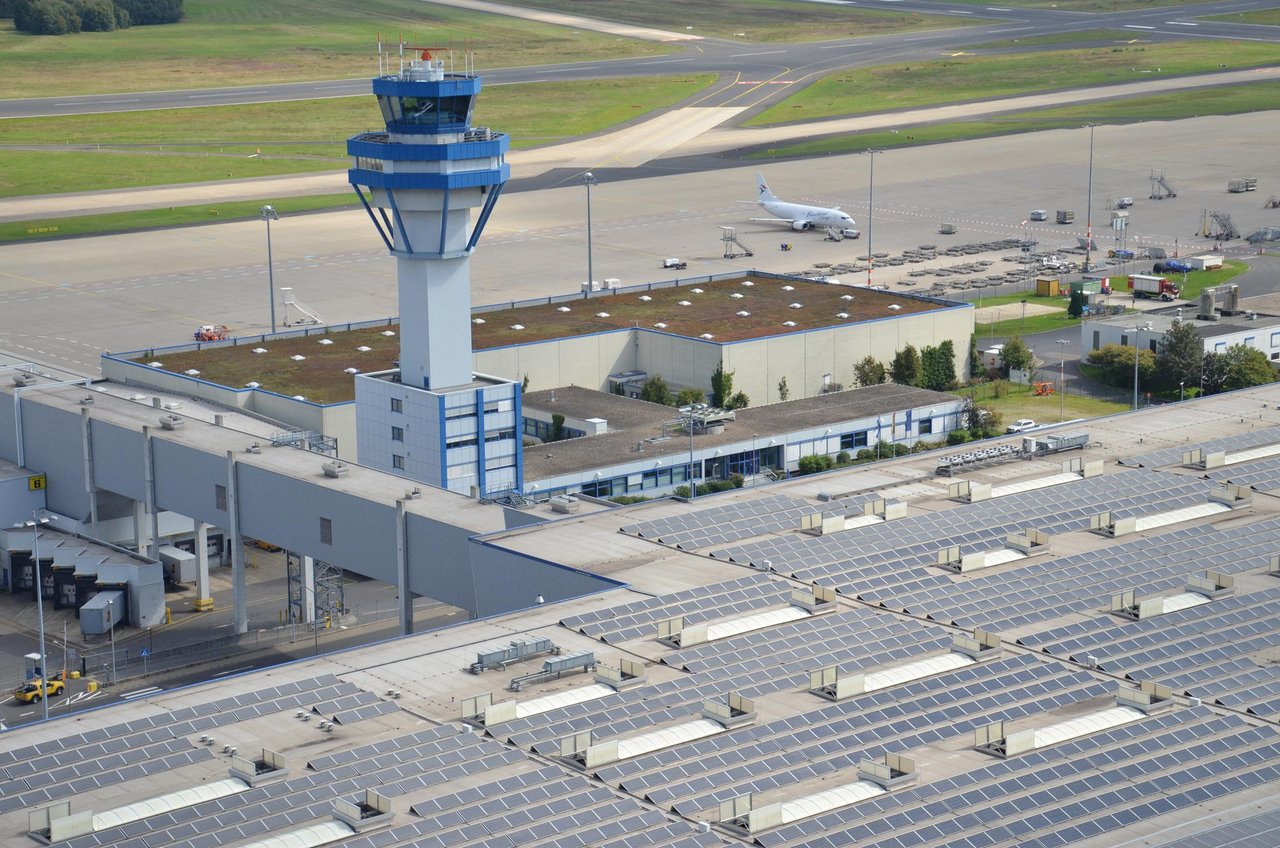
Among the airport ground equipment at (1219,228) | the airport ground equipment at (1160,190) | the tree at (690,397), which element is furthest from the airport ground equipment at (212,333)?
the airport ground equipment at (1160,190)

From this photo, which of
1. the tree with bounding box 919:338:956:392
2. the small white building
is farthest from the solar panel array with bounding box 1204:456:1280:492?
the small white building

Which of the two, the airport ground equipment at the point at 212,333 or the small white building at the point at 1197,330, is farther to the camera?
the airport ground equipment at the point at 212,333

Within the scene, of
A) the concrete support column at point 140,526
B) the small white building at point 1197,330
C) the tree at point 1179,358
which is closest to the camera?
A: the concrete support column at point 140,526

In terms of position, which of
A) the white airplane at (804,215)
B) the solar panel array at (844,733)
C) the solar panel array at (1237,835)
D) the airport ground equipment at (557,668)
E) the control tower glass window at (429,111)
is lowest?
the solar panel array at (1237,835)

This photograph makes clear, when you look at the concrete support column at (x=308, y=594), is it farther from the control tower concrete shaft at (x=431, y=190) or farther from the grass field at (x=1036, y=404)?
the grass field at (x=1036, y=404)

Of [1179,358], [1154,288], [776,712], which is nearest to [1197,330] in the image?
[1179,358]

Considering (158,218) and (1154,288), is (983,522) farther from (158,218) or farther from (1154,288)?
(158,218)

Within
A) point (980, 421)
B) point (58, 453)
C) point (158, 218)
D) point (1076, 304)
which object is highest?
point (158, 218)
